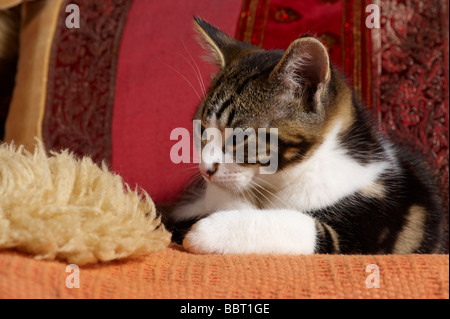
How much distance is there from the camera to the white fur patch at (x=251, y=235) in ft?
2.20

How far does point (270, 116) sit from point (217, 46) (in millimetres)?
231

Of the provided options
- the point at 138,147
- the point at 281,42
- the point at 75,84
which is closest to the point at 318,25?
the point at 281,42

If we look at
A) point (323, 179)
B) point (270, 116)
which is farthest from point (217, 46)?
point (323, 179)

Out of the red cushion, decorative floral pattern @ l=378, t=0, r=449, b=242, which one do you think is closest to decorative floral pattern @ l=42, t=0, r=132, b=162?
the red cushion

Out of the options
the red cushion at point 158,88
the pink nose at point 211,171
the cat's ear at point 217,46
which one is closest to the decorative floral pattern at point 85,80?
the red cushion at point 158,88

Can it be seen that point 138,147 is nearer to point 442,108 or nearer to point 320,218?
point 320,218

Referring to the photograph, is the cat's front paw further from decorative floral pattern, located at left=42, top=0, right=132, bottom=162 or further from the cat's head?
decorative floral pattern, located at left=42, top=0, right=132, bottom=162

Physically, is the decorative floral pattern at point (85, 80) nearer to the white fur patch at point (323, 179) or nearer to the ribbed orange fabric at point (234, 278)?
the white fur patch at point (323, 179)

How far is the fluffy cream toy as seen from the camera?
0.52m

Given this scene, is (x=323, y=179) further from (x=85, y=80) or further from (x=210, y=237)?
(x=85, y=80)

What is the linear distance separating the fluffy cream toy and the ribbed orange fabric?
2cm

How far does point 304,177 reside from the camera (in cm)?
81
